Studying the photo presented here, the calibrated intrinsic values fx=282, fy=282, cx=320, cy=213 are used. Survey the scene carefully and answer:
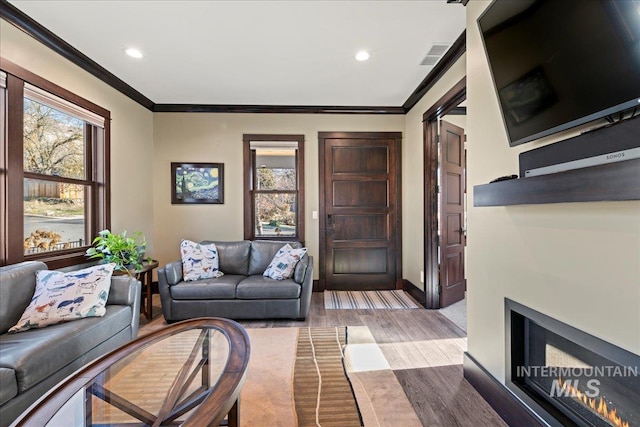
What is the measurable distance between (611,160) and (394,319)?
2.58 metres

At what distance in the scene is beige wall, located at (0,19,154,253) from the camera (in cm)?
235

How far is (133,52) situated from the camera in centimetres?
277

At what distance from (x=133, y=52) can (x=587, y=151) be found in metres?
3.59

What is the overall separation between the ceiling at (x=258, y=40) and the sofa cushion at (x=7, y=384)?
8.09ft

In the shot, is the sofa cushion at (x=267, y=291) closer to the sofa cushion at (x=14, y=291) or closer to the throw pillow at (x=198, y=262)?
the throw pillow at (x=198, y=262)

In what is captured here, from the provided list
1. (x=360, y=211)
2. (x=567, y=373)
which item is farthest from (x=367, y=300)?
(x=567, y=373)

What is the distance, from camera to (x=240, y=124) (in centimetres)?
422

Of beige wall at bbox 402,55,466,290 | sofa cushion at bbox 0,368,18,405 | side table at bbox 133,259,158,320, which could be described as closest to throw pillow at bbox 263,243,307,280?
side table at bbox 133,259,158,320

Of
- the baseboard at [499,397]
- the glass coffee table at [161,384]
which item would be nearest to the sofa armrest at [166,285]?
the glass coffee table at [161,384]

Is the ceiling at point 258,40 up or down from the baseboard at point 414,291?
up

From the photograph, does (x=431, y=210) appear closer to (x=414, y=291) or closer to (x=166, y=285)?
(x=414, y=291)

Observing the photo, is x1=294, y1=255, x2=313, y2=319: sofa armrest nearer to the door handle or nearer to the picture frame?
the door handle

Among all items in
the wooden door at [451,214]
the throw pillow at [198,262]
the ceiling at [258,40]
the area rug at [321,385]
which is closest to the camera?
the area rug at [321,385]

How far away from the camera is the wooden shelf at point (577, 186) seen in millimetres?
906
